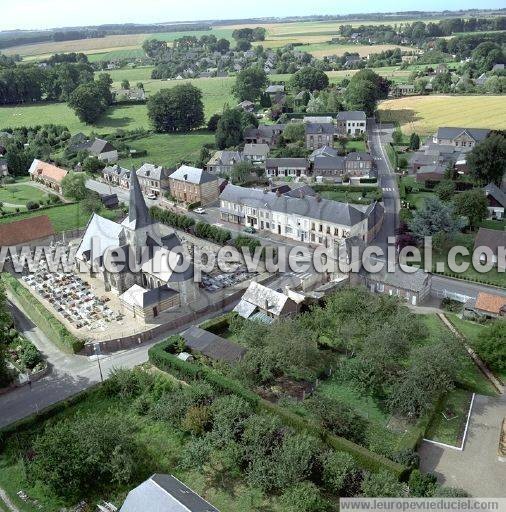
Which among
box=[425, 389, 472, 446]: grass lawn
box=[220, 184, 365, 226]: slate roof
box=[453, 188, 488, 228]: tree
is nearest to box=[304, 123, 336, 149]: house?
box=[220, 184, 365, 226]: slate roof

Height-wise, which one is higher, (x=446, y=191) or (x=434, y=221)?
(x=434, y=221)

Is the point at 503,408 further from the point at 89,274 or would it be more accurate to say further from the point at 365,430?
the point at 89,274

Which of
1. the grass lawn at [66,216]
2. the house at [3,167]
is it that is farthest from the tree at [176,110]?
the grass lawn at [66,216]

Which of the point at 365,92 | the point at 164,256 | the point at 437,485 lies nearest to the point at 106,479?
the point at 437,485

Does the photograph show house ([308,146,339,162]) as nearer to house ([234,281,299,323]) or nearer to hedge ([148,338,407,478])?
house ([234,281,299,323])

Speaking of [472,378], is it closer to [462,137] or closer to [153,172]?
[153,172]

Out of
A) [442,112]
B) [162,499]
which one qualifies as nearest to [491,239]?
[162,499]
